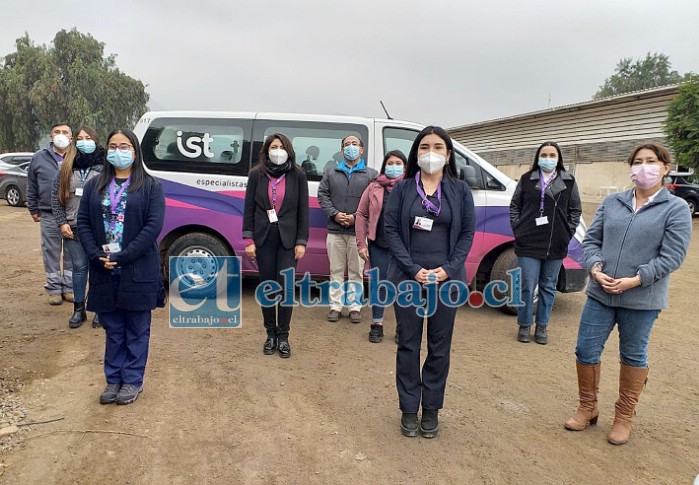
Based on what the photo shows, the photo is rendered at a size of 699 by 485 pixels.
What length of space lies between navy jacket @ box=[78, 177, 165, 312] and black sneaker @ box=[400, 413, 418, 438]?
178 centimetres

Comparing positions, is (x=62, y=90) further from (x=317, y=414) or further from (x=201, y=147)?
(x=317, y=414)

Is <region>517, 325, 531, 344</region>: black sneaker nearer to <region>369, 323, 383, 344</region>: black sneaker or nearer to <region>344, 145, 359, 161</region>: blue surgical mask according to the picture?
<region>369, 323, 383, 344</region>: black sneaker

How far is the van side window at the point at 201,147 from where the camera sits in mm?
5363

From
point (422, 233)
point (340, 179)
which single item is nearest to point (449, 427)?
point (422, 233)

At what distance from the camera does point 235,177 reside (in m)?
Answer: 5.34

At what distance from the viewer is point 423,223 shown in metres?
2.83

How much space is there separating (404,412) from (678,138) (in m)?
15.6

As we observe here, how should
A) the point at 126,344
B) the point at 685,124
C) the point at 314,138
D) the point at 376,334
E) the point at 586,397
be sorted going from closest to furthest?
1. the point at 586,397
2. the point at 126,344
3. the point at 376,334
4. the point at 314,138
5. the point at 685,124

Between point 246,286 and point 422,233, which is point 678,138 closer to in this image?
point 246,286

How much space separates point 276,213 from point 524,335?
2.67 meters

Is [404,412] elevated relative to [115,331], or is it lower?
lower

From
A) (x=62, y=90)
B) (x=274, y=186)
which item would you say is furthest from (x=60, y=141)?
(x=62, y=90)

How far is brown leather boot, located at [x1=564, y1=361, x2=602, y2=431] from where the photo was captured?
301 cm

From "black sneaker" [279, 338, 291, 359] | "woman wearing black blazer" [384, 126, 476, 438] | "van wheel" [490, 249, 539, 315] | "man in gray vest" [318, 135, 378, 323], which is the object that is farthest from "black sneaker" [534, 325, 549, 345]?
"black sneaker" [279, 338, 291, 359]
